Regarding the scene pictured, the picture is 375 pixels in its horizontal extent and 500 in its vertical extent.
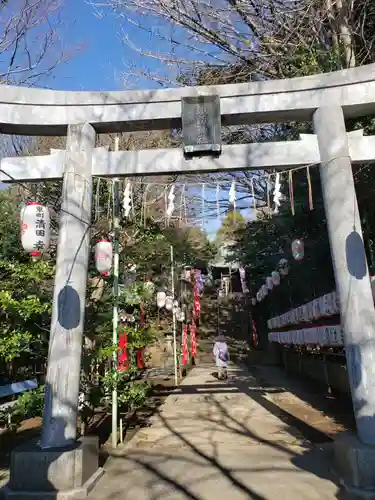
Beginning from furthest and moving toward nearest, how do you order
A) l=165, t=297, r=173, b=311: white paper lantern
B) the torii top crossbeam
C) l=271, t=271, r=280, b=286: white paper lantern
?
l=165, t=297, r=173, b=311: white paper lantern → l=271, t=271, r=280, b=286: white paper lantern → the torii top crossbeam

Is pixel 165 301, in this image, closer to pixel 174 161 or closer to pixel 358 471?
pixel 174 161

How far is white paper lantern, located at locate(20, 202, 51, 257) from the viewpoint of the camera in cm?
561

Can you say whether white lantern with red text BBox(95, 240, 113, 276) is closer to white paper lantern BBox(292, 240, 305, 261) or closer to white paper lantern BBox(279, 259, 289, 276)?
white paper lantern BBox(292, 240, 305, 261)

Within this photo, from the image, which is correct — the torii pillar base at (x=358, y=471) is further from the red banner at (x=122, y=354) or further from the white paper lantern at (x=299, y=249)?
the white paper lantern at (x=299, y=249)

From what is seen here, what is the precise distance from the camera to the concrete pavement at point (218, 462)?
466 centimetres

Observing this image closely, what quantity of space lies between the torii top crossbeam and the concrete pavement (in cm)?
503

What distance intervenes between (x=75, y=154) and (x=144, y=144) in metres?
9.70

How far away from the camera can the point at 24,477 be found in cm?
464

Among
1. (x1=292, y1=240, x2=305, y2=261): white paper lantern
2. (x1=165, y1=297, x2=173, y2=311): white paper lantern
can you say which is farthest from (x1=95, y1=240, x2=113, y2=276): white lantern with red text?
(x1=165, y1=297, x2=173, y2=311): white paper lantern

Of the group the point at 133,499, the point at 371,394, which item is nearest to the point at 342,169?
the point at 371,394

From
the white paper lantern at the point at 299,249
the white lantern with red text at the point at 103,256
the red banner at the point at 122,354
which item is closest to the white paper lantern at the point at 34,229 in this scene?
the white lantern with red text at the point at 103,256

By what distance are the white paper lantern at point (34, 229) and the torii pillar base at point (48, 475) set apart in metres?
2.63

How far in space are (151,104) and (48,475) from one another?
16.9 ft

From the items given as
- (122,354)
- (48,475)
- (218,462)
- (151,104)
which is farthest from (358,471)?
(151,104)
